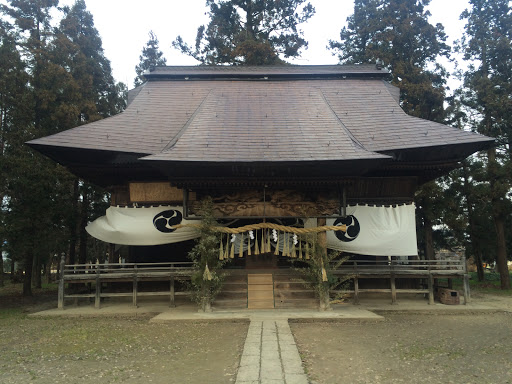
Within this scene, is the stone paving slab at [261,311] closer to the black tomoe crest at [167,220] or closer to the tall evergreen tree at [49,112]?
the black tomoe crest at [167,220]

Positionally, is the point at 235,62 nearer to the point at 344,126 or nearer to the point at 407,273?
the point at 344,126

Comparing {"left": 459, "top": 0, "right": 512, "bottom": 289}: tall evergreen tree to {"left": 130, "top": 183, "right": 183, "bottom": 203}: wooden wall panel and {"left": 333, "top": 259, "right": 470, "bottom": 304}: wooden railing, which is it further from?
{"left": 130, "top": 183, "right": 183, "bottom": 203}: wooden wall panel

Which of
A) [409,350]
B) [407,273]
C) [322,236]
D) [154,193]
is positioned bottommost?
[409,350]

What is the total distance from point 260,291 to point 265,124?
191 inches

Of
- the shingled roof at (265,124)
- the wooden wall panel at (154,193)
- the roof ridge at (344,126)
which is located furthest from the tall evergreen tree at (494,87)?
the wooden wall panel at (154,193)

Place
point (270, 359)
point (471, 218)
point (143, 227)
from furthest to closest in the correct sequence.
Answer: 1. point (471, 218)
2. point (143, 227)
3. point (270, 359)

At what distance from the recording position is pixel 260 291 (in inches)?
380

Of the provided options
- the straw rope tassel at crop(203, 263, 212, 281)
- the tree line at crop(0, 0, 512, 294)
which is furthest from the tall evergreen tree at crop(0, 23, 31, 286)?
the straw rope tassel at crop(203, 263, 212, 281)

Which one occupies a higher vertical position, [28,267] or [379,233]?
[379,233]

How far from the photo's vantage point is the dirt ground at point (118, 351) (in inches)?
185

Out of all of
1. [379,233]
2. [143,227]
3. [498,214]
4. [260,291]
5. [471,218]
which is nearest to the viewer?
[260,291]

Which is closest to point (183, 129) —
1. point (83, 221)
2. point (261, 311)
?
point (261, 311)

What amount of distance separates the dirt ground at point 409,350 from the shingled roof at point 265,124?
384 cm

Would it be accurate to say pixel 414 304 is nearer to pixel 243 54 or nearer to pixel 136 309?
pixel 136 309
